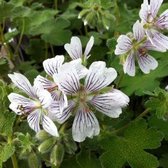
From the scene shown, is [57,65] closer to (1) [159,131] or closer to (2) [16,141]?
(2) [16,141]

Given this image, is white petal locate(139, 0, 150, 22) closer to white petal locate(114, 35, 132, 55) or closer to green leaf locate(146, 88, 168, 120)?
white petal locate(114, 35, 132, 55)

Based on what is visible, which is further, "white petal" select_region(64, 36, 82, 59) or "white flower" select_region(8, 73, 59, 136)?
"white petal" select_region(64, 36, 82, 59)

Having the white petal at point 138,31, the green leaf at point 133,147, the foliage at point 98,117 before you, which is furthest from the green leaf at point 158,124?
the white petal at point 138,31

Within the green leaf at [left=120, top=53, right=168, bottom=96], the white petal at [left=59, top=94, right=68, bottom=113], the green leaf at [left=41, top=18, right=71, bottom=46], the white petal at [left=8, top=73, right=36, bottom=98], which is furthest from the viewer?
the green leaf at [left=41, top=18, right=71, bottom=46]

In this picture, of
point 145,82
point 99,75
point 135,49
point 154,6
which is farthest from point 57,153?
point 145,82

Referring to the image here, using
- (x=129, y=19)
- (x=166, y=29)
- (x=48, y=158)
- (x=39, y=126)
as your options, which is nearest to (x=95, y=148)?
(x=48, y=158)

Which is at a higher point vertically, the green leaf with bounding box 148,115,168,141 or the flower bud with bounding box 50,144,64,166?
the flower bud with bounding box 50,144,64,166

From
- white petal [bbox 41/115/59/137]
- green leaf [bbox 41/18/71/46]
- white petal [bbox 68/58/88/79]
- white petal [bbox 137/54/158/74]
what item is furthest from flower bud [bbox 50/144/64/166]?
green leaf [bbox 41/18/71/46]
